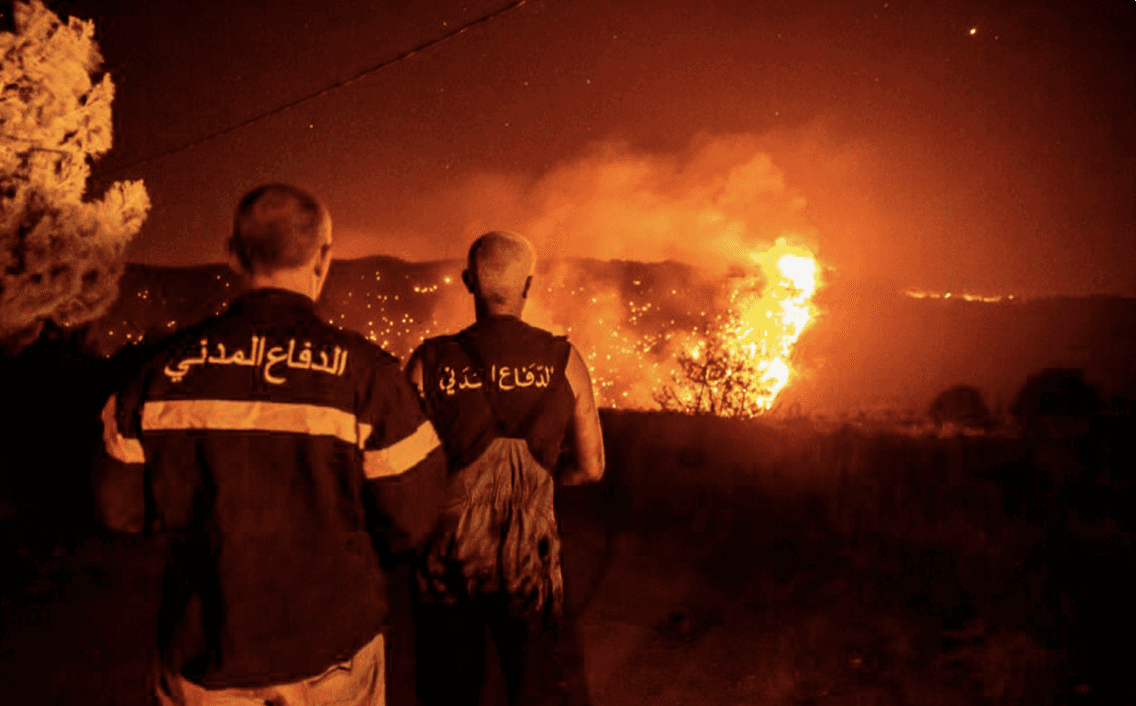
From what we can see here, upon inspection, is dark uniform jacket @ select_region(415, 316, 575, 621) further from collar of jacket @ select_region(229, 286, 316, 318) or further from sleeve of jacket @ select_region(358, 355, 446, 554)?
collar of jacket @ select_region(229, 286, 316, 318)

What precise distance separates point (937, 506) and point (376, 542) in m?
7.88

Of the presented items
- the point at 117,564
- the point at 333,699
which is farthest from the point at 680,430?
the point at 333,699

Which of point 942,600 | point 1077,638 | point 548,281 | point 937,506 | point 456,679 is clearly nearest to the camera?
point 456,679

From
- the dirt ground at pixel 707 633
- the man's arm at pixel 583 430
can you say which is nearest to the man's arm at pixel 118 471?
the man's arm at pixel 583 430

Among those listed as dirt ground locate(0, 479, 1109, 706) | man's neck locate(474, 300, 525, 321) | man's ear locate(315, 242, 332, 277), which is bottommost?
dirt ground locate(0, 479, 1109, 706)

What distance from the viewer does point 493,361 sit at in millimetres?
2793

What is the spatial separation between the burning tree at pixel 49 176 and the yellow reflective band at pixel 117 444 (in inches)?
532

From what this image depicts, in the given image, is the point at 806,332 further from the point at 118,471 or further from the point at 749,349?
the point at 118,471

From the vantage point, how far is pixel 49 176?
1379 cm

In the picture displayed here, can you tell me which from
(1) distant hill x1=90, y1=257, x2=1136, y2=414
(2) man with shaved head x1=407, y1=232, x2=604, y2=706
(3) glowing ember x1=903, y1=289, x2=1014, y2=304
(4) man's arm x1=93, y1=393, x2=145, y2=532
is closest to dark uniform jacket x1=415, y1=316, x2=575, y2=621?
(2) man with shaved head x1=407, y1=232, x2=604, y2=706

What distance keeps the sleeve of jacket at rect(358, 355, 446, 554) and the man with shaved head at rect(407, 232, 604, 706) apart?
2.13ft

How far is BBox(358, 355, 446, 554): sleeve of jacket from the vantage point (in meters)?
1.95

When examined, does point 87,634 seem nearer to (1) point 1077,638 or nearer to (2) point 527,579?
(2) point 527,579

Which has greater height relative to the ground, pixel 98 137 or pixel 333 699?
pixel 98 137
